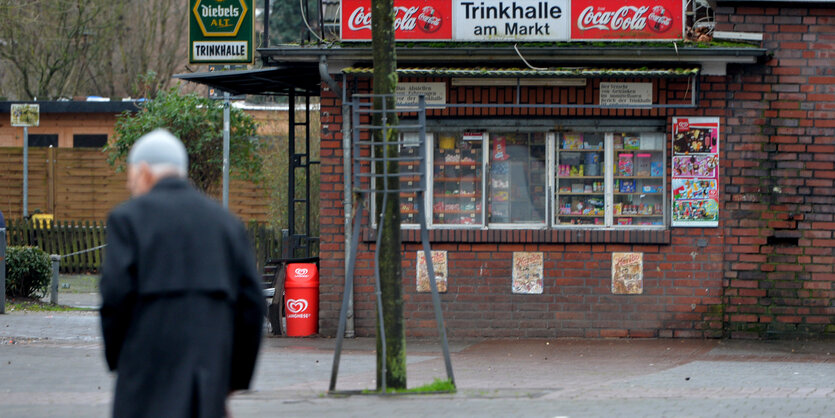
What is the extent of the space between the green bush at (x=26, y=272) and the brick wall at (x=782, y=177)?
10500 mm

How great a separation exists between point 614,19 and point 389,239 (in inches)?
192

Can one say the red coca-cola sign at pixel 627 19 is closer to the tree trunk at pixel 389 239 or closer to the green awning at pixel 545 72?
the green awning at pixel 545 72

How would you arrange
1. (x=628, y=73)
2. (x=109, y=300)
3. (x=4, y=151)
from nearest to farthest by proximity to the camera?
(x=109, y=300), (x=628, y=73), (x=4, y=151)

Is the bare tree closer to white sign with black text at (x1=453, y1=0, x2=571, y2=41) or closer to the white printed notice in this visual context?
white sign with black text at (x1=453, y1=0, x2=571, y2=41)

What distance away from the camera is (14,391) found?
29.5 ft

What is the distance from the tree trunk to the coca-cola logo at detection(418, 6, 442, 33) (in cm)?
350

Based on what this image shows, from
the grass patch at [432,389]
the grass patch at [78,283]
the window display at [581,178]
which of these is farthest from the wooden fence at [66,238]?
the grass patch at [432,389]

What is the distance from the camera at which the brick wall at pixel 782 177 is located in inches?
483

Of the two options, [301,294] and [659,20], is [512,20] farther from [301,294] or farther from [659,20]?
[301,294]

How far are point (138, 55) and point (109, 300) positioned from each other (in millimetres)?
34616

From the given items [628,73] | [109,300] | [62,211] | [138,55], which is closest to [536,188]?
[628,73]

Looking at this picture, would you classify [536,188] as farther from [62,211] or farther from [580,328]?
[62,211]

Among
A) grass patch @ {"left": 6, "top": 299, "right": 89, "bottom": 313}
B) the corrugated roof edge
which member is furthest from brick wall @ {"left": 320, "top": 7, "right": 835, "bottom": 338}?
the corrugated roof edge

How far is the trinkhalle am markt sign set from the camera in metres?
12.8
